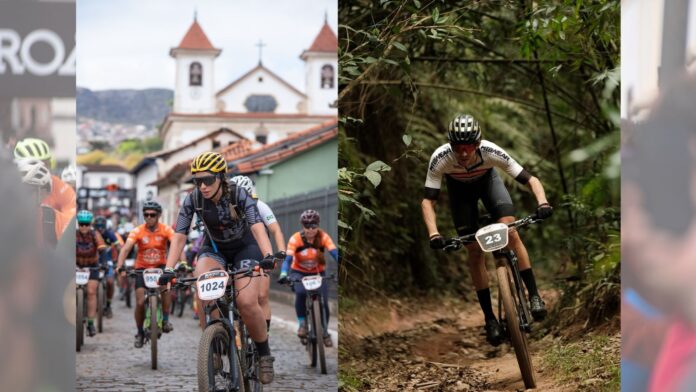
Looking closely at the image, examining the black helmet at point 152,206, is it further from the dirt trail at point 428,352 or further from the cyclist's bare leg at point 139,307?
the dirt trail at point 428,352

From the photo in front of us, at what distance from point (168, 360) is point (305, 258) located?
1.45 m

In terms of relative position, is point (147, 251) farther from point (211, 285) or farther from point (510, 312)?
point (510, 312)

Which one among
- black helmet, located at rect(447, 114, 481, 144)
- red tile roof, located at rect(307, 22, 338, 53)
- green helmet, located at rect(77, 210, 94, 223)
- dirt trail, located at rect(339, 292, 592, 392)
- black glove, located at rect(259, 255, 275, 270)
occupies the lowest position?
dirt trail, located at rect(339, 292, 592, 392)

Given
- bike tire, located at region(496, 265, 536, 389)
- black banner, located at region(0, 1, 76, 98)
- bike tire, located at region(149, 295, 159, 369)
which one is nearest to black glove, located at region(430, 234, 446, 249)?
bike tire, located at region(496, 265, 536, 389)

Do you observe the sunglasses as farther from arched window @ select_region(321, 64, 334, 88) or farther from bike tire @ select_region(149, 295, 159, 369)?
bike tire @ select_region(149, 295, 159, 369)

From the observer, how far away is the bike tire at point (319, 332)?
778 centimetres

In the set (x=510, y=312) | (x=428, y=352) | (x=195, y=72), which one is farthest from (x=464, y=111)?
(x=510, y=312)

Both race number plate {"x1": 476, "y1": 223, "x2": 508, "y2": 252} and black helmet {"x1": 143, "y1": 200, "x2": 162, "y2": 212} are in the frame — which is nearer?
race number plate {"x1": 476, "y1": 223, "x2": 508, "y2": 252}

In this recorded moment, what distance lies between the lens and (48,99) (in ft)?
19.6

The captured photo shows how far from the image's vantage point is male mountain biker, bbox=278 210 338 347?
7.79 m

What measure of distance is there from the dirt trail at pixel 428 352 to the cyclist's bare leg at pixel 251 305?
180 cm

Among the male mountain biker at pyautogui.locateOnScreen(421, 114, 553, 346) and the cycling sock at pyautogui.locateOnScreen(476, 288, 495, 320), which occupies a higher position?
the male mountain biker at pyautogui.locateOnScreen(421, 114, 553, 346)

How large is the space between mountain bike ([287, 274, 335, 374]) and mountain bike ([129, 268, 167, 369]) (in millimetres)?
1028

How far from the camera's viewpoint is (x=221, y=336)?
612 cm
